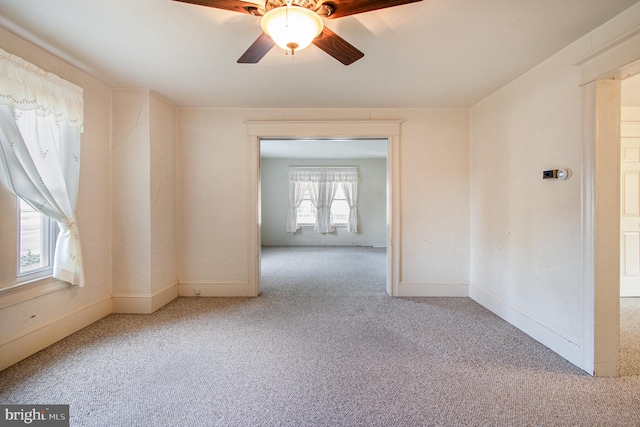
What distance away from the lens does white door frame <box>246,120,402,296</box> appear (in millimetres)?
3223

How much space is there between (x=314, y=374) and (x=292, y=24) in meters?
2.07

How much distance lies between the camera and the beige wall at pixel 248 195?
10.7 ft

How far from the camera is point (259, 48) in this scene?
1.65m

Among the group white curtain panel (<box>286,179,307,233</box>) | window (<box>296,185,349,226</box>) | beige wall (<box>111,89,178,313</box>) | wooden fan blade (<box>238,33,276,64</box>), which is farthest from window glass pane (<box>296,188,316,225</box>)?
wooden fan blade (<box>238,33,276,64</box>)

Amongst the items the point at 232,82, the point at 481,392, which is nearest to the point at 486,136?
the point at 481,392

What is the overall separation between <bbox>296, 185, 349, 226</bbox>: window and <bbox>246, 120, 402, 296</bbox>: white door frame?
14.4 feet

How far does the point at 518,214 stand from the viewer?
97.7 inches

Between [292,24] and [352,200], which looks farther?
[352,200]

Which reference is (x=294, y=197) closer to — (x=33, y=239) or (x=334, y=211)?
(x=334, y=211)

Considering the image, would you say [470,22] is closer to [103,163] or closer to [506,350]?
[506,350]

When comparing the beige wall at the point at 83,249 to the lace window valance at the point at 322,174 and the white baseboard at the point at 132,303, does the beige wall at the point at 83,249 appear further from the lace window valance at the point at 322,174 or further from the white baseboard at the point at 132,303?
the lace window valance at the point at 322,174

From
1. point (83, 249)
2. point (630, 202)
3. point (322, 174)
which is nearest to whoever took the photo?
point (83, 249)

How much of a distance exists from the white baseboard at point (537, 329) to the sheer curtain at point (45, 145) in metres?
3.94

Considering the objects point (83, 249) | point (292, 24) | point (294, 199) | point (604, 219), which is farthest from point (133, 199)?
point (294, 199)
